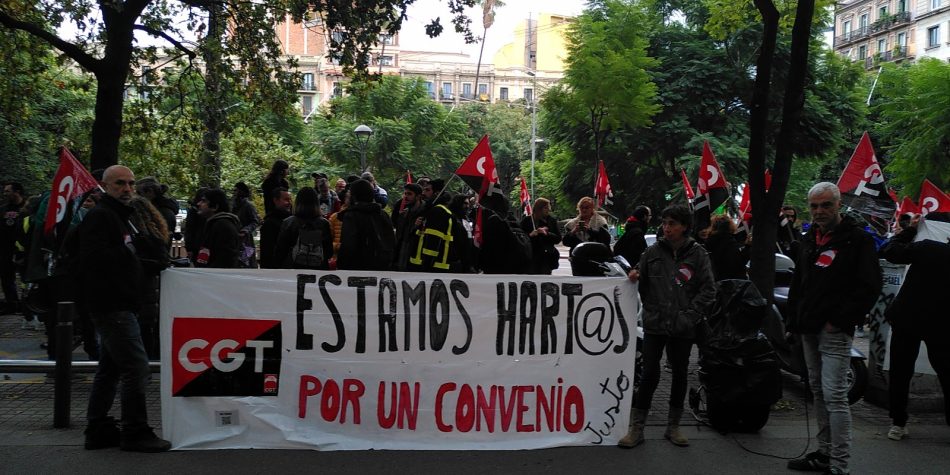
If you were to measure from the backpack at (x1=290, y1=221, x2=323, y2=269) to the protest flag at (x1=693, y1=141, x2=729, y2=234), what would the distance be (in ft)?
14.3

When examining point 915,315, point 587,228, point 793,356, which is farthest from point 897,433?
point 587,228

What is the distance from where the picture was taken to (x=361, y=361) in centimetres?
580

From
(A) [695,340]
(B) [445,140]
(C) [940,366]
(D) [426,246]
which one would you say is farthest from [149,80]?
(B) [445,140]

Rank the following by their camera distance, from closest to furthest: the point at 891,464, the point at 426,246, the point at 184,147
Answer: the point at 891,464
the point at 426,246
the point at 184,147

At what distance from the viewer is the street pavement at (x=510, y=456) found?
5320mm

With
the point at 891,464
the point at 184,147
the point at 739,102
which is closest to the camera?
the point at 891,464

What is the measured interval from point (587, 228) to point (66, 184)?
521 cm

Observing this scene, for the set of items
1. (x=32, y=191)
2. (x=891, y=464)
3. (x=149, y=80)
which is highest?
(x=149, y=80)

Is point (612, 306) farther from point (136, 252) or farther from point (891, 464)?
point (136, 252)

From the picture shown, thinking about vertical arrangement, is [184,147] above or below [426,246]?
above

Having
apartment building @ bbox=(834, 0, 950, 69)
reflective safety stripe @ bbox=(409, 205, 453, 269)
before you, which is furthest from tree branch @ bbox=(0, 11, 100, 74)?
apartment building @ bbox=(834, 0, 950, 69)

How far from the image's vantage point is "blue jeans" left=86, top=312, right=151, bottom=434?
5535mm

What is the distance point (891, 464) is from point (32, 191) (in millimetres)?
25081

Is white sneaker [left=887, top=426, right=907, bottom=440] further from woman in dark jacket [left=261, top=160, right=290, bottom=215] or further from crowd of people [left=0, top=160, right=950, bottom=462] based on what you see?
woman in dark jacket [left=261, top=160, right=290, bottom=215]
